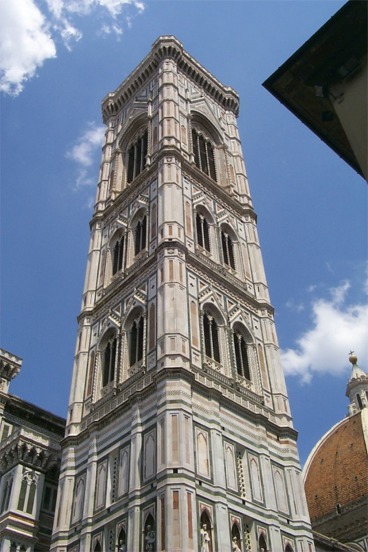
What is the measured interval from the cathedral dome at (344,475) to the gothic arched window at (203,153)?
80.1 feet

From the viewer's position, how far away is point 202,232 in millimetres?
26453

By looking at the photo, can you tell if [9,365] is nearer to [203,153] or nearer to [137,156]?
[137,156]

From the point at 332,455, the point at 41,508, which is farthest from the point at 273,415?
the point at 332,455

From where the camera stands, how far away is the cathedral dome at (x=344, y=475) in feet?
139

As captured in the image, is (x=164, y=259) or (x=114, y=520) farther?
(x=164, y=259)

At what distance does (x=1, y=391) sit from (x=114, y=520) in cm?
1084

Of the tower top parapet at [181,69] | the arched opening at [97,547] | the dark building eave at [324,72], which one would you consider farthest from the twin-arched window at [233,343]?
the tower top parapet at [181,69]

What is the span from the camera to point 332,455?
5447 cm

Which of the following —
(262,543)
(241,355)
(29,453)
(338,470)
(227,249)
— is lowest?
(262,543)

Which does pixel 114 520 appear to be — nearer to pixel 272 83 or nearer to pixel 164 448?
pixel 164 448

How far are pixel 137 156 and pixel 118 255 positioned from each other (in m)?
6.99

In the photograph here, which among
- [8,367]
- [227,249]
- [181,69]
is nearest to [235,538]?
[227,249]

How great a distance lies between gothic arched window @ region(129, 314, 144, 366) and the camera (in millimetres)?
21656

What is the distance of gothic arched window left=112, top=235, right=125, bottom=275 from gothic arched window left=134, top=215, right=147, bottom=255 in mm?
785
